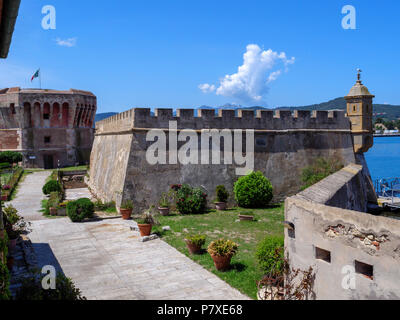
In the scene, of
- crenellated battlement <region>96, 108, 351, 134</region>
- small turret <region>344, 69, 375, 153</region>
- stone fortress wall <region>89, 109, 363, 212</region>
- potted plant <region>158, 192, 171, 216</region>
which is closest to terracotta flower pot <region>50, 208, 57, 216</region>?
stone fortress wall <region>89, 109, 363, 212</region>

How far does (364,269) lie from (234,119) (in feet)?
39.6

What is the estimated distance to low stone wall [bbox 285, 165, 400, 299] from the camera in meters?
4.88

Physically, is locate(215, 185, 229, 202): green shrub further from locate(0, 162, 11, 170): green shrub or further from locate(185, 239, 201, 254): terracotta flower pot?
locate(0, 162, 11, 170): green shrub

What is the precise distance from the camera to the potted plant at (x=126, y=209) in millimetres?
14266

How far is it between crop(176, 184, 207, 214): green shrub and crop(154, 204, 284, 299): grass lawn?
0.51 m

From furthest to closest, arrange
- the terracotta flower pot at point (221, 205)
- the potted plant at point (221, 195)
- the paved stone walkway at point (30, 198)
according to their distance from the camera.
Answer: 1. the paved stone walkway at point (30, 198)
2. the potted plant at point (221, 195)
3. the terracotta flower pot at point (221, 205)

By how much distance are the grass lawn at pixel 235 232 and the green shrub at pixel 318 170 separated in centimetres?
259

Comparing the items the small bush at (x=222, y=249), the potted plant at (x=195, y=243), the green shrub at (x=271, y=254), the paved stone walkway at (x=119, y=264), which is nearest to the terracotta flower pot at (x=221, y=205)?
the paved stone walkway at (x=119, y=264)

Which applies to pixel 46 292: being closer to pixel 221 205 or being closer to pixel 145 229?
pixel 145 229

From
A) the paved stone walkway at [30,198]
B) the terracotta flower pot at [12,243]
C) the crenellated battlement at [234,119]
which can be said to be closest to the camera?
the terracotta flower pot at [12,243]

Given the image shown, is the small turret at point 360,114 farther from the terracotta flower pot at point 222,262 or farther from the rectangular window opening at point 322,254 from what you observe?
the rectangular window opening at point 322,254

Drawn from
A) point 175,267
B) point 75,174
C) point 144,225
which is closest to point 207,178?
point 144,225

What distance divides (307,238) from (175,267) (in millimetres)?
4098

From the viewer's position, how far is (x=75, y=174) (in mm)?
33406
